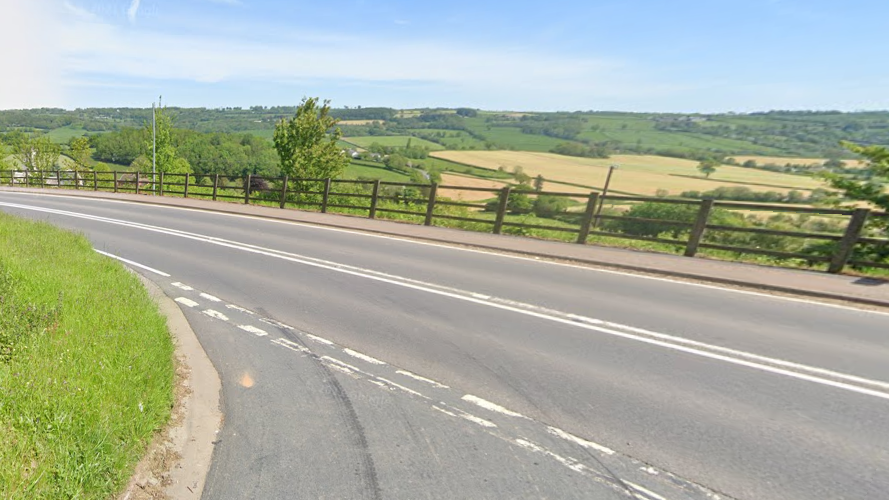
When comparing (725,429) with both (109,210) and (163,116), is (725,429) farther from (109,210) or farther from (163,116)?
(163,116)

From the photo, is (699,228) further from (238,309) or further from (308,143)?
(308,143)

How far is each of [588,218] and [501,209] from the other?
8.93 ft

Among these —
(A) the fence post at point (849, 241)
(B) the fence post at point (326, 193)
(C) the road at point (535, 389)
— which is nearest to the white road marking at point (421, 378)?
(C) the road at point (535, 389)

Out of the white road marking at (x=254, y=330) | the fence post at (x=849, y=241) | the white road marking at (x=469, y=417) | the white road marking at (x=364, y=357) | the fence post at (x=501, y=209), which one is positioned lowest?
the white road marking at (x=254, y=330)

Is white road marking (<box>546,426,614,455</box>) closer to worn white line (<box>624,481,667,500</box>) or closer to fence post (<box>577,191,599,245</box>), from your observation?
worn white line (<box>624,481,667,500</box>)

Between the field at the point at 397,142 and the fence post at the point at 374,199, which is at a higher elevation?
the field at the point at 397,142

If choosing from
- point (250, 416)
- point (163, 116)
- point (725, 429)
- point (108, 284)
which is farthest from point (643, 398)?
point (163, 116)

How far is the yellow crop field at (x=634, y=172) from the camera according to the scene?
119 feet

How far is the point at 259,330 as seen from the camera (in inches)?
207

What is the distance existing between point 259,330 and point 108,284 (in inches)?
85.1

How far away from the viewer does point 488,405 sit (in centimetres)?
358

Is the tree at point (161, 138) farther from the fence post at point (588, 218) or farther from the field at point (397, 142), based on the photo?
the field at point (397, 142)

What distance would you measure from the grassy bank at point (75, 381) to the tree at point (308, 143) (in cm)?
2136

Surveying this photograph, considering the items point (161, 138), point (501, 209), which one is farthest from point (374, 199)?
point (161, 138)
